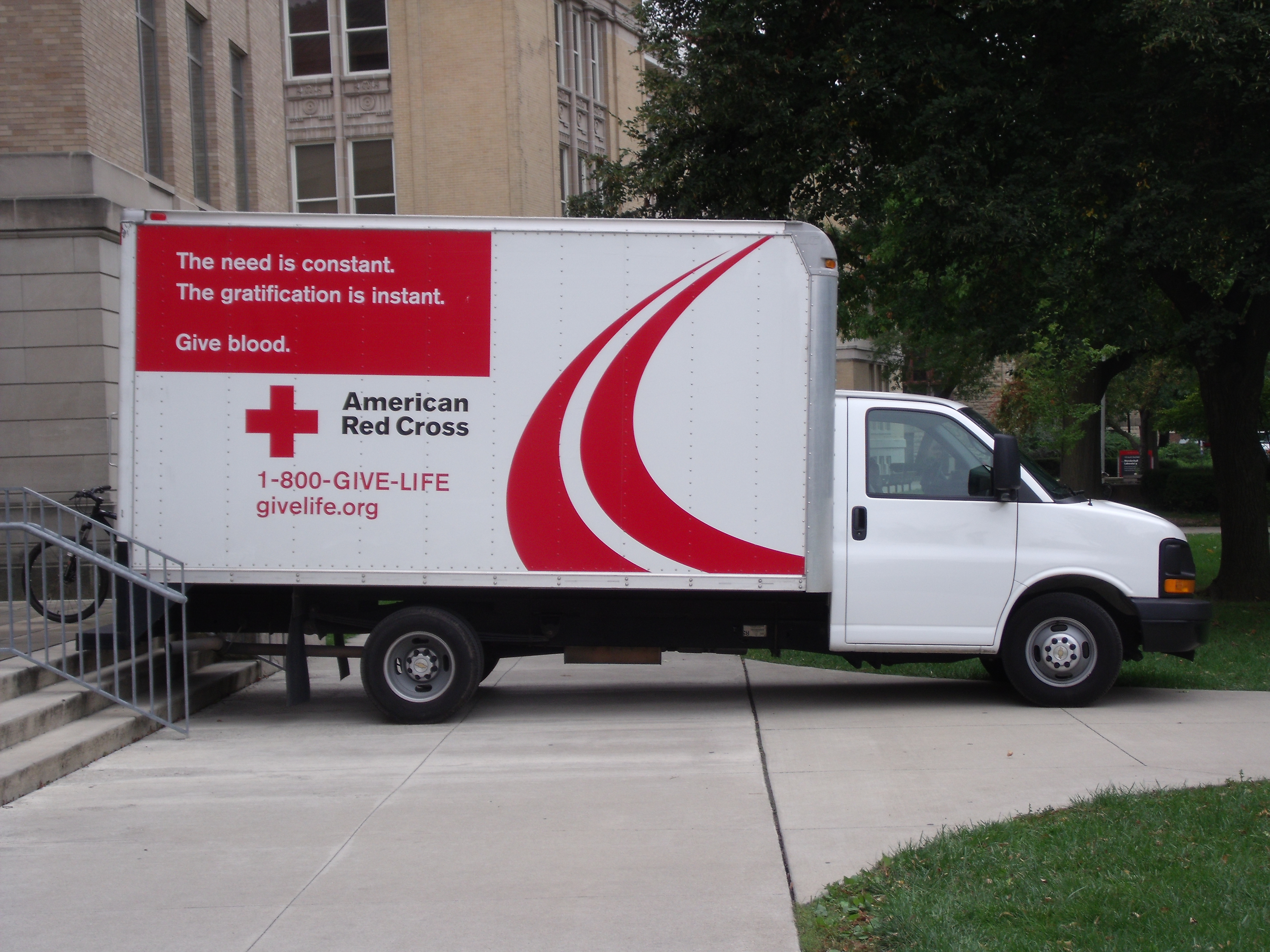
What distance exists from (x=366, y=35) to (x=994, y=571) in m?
27.0

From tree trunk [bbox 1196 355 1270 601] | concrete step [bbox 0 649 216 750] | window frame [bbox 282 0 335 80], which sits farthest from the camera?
window frame [bbox 282 0 335 80]

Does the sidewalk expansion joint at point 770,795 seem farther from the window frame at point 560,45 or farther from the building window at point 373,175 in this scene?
the window frame at point 560,45

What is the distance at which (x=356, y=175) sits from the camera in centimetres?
3094

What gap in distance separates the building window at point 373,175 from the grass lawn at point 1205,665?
73.0 feet

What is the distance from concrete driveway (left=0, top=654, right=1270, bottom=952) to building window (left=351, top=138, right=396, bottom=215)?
23.1 metres

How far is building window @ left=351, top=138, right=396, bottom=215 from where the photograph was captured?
30875 millimetres

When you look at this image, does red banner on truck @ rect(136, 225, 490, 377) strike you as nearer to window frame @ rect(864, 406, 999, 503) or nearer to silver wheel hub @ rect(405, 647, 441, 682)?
silver wheel hub @ rect(405, 647, 441, 682)

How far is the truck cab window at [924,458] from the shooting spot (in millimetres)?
8375

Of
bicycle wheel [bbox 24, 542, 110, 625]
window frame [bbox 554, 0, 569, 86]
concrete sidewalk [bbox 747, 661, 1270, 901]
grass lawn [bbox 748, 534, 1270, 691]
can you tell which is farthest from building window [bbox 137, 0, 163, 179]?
window frame [bbox 554, 0, 569, 86]

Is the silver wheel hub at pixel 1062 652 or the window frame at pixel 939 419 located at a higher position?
the window frame at pixel 939 419

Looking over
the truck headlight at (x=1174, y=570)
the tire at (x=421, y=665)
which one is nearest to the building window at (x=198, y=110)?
the tire at (x=421, y=665)

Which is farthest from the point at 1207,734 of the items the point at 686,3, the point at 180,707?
the point at 686,3

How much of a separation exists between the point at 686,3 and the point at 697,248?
23.7 ft

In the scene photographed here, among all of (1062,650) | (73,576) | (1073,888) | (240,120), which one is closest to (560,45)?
(240,120)
